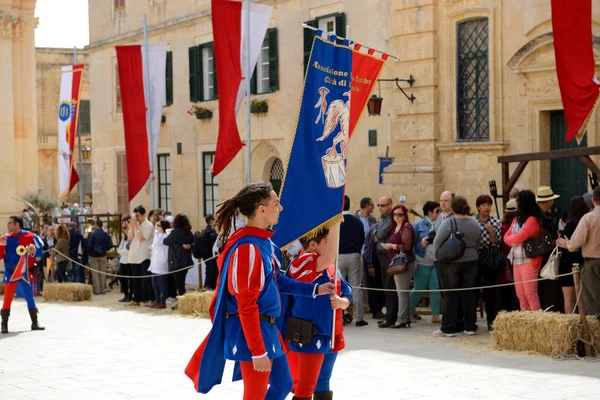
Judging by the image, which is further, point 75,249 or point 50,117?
point 50,117

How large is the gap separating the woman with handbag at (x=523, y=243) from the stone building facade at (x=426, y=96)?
5.12 metres

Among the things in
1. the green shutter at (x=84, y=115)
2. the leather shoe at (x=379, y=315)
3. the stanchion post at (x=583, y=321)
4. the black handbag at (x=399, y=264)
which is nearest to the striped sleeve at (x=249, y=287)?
the stanchion post at (x=583, y=321)

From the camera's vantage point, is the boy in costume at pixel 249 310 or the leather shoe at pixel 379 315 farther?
the leather shoe at pixel 379 315

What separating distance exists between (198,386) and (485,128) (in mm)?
14057

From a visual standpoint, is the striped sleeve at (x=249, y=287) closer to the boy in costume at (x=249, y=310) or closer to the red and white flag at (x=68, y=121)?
the boy in costume at (x=249, y=310)

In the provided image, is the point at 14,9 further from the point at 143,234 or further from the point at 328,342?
the point at 328,342

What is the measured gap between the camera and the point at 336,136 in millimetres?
7359

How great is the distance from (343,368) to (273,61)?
50.2 feet

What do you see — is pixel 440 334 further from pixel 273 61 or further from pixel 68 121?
pixel 68 121

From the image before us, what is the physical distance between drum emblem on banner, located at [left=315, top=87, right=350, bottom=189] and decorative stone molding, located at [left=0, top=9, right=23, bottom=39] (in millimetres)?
22712

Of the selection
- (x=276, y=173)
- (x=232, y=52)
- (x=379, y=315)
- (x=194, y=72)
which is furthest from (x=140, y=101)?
(x=379, y=315)

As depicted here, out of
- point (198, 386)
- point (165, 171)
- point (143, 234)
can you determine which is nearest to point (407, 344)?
point (198, 386)

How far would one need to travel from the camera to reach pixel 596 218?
11.0 m

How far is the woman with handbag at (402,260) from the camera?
45.2 feet
